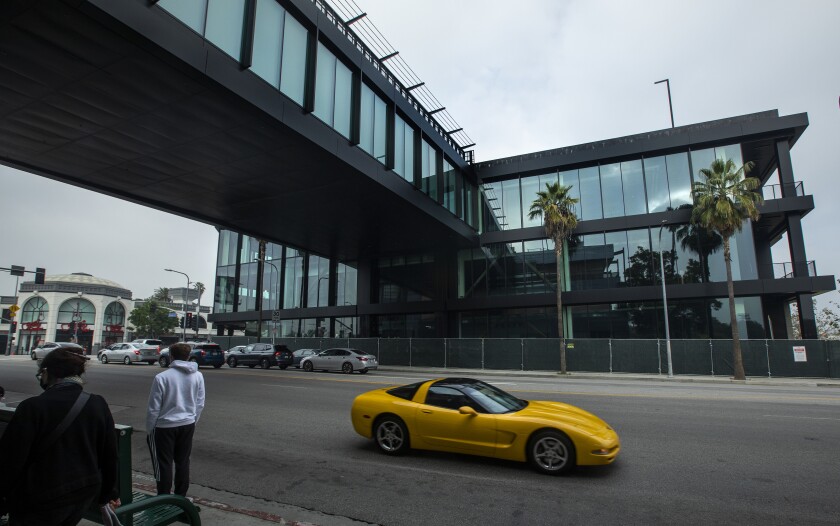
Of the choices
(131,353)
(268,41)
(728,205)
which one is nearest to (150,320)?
(131,353)

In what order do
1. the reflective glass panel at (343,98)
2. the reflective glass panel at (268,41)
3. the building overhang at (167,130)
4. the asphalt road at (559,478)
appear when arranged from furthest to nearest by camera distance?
the reflective glass panel at (343,98) < the reflective glass panel at (268,41) < the building overhang at (167,130) < the asphalt road at (559,478)

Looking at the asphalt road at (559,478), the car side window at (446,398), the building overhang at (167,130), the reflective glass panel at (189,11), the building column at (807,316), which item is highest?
the reflective glass panel at (189,11)

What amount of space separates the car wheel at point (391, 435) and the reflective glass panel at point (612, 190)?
90.3ft

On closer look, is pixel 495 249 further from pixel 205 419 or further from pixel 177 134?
pixel 205 419

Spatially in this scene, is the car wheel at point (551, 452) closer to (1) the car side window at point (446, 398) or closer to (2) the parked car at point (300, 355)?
(1) the car side window at point (446, 398)

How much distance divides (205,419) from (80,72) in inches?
387

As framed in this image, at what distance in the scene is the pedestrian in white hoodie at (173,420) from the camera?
4.91 m

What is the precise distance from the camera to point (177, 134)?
1611 centimetres

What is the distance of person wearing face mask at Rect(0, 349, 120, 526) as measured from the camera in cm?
262

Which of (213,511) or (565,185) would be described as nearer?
(213,511)

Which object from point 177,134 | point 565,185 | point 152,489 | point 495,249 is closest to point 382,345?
point 495,249

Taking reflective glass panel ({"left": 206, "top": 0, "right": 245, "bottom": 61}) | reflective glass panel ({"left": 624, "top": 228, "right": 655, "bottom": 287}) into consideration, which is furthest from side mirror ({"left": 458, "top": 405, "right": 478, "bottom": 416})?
reflective glass panel ({"left": 624, "top": 228, "right": 655, "bottom": 287})

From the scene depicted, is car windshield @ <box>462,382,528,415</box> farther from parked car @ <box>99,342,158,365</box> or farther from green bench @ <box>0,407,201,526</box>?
parked car @ <box>99,342,158,365</box>

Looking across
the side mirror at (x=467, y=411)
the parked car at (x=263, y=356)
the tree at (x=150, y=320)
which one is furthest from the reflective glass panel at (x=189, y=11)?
the tree at (x=150, y=320)
